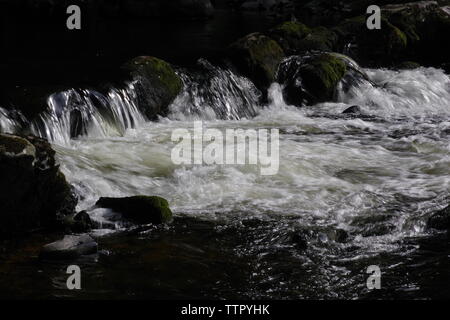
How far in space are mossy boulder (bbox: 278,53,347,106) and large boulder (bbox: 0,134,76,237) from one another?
7987 mm

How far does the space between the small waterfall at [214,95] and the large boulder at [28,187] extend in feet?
18.0

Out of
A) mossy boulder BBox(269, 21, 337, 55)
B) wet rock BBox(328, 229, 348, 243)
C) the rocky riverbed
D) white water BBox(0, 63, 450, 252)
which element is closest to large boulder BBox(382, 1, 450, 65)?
mossy boulder BBox(269, 21, 337, 55)

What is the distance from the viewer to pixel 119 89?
39.4 ft

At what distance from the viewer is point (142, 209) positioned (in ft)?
24.2

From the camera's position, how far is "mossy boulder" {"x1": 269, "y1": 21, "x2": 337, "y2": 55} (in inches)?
648

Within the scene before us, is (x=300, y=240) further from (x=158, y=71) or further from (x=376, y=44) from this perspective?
(x=376, y=44)

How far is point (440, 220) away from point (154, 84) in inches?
259

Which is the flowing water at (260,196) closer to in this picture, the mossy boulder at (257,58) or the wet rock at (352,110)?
the wet rock at (352,110)

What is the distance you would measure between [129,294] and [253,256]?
1392 millimetres

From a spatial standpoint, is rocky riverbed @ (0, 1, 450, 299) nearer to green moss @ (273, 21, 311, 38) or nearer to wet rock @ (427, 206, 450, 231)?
wet rock @ (427, 206, 450, 231)

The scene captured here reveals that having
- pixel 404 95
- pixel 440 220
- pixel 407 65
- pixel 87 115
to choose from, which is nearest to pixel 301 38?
pixel 407 65
